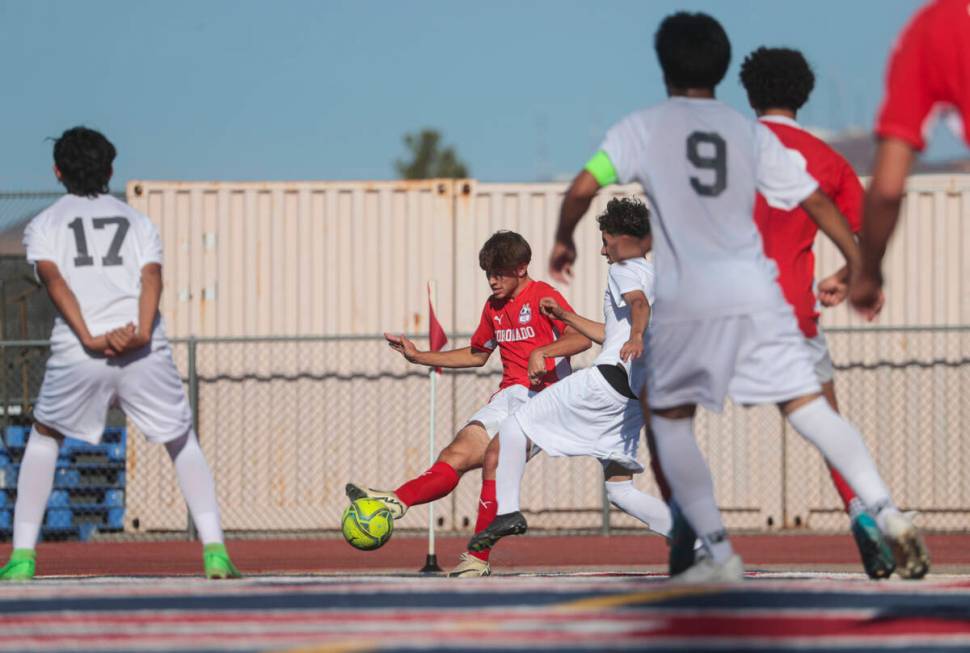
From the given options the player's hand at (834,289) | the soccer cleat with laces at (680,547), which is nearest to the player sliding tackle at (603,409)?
the player's hand at (834,289)

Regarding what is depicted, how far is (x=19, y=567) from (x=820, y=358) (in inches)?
138

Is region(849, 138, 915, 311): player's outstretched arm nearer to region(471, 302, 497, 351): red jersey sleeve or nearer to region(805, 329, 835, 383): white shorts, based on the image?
region(805, 329, 835, 383): white shorts

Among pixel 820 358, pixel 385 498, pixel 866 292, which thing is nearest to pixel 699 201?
pixel 866 292

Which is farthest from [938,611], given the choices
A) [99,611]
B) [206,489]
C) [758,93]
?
[206,489]

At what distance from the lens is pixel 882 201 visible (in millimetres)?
4594

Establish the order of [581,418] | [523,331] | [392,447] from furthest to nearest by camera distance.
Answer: [392,447], [523,331], [581,418]

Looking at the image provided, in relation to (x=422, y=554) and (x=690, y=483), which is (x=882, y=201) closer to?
(x=690, y=483)

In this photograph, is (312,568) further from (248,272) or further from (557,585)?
(557,585)

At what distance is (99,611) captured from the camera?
4.76m

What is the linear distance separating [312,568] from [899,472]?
599cm

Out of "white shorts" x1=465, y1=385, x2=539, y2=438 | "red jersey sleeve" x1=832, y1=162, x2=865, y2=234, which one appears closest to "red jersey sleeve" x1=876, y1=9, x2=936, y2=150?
"red jersey sleeve" x1=832, y1=162, x2=865, y2=234

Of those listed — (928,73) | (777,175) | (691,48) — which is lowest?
(777,175)

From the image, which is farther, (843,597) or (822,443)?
(822,443)

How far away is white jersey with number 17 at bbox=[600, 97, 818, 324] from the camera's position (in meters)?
5.47
